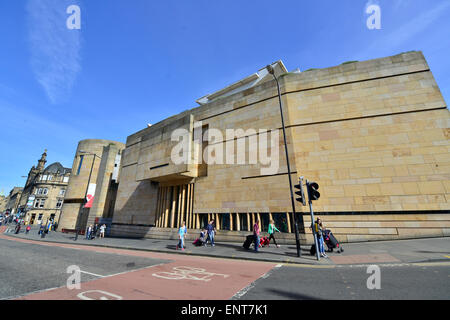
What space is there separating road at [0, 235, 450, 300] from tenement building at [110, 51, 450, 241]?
527 centimetres

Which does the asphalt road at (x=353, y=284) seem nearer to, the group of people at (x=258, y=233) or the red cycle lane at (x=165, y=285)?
the red cycle lane at (x=165, y=285)

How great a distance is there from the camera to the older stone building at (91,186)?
26402mm

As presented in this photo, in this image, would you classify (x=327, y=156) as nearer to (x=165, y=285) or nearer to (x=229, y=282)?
(x=229, y=282)

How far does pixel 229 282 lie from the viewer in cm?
510

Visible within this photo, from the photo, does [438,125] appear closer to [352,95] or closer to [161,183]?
[352,95]

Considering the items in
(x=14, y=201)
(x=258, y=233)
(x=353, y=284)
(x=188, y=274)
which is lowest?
(x=188, y=274)

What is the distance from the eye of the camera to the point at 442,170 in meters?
10.3

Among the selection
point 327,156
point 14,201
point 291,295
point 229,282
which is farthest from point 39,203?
point 291,295

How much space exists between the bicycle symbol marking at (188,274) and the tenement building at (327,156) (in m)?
6.83

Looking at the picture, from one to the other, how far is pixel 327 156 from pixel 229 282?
10.2 meters

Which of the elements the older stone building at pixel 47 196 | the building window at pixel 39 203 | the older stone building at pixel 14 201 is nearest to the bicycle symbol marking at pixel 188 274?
the older stone building at pixel 47 196

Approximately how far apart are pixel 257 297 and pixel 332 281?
2.37 meters

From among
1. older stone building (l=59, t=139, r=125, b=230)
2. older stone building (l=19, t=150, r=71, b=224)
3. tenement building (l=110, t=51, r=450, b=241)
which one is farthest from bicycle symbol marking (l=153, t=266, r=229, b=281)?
older stone building (l=19, t=150, r=71, b=224)
